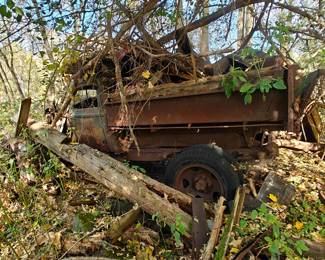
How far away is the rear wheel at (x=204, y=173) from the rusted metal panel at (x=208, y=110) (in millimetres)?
402

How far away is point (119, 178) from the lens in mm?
3443

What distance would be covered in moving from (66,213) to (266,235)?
2259 mm

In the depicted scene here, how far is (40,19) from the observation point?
9.86ft

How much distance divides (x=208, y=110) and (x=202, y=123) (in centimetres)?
21

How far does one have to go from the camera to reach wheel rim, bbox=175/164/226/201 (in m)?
3.57

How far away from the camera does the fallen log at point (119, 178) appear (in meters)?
3.03

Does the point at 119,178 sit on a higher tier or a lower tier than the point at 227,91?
lower

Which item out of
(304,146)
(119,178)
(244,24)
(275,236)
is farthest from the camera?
(244,24)

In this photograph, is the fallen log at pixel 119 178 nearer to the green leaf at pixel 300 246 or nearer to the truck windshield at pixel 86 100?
the green leaf at pixel 300 246

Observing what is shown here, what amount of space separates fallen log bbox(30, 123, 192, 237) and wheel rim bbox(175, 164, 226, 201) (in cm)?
47

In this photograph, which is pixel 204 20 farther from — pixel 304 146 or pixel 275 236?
pixel 275 236

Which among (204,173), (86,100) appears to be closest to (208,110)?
(204,173)

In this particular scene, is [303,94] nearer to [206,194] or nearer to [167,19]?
[206,194]

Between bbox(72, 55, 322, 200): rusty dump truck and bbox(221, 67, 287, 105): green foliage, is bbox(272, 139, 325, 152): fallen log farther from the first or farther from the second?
bbox(221, 67, 287, 105): green foliage
